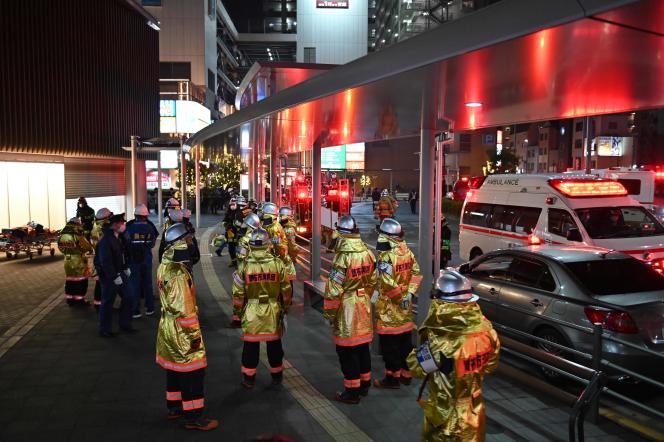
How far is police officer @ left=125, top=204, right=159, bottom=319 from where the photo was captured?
9156 millimetres

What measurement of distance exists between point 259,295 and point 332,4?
5401 cm

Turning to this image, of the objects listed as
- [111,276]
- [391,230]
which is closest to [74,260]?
[111,276]

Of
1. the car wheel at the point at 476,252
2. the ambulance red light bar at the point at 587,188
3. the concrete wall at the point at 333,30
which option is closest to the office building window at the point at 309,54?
the concrete wall at the point at 333,30

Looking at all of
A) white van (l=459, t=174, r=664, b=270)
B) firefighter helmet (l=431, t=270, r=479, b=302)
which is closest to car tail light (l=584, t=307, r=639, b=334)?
firefighter helmet (l=431, t=270, r=479, b=302)

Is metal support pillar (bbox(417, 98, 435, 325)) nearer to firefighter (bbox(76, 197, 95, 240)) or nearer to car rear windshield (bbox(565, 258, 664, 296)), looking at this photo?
car rear windshield (bbox(565, 258, 664, 296))

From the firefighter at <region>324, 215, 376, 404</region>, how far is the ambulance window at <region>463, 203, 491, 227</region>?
8543 mm

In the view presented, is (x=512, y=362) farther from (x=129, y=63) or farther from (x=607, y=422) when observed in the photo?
(x=129, y=63)

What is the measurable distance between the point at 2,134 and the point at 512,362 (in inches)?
602

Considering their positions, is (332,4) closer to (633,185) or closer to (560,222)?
(633,185)

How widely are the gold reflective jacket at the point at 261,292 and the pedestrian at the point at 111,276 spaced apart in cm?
316

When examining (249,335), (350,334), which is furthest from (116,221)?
(350,334)

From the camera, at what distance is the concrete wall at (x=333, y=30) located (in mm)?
53844

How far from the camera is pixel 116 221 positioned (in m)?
8.34

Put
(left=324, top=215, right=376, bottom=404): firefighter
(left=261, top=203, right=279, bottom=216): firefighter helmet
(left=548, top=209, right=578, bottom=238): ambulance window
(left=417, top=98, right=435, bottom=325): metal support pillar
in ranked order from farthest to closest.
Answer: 1. (left=548, top=209, right=578, bottom=238): ambulance window
2. (left=261, top=203, right=279, bottom=216): firefighter helmet
3. (left=417, top=98, right=435, bottom=325): metal support pillar
4. (left=324, top=215, right=376, bottom=404): firefighter
